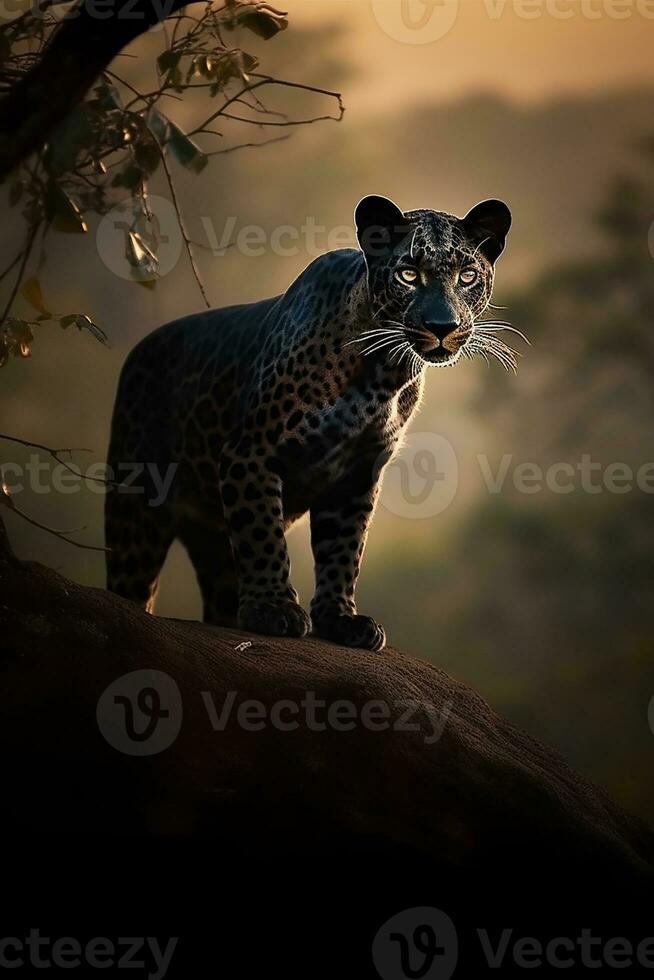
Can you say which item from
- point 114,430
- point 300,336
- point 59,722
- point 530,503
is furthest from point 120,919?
point 530,503

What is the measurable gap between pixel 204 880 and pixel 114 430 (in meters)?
3.00

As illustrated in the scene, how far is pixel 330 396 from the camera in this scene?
17.5 feet

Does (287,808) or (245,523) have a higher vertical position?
(245,523)

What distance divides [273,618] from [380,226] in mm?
1584

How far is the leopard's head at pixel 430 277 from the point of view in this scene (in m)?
5.01

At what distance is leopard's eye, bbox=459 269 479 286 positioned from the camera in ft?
16.9

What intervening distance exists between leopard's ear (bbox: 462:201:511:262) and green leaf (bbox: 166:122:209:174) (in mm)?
1603

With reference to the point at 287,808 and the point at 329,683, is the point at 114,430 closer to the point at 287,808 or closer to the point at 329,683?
the point at 329,683

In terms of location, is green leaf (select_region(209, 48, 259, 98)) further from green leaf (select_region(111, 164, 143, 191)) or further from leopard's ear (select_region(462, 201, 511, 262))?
leopard's ear (select_region(462, 201, 511, 262))

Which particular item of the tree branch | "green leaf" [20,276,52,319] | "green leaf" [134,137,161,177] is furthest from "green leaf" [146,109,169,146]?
the tree branch

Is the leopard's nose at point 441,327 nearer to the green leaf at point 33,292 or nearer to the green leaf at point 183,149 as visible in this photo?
the green leaf at point 183,149

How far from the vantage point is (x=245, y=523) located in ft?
17.4

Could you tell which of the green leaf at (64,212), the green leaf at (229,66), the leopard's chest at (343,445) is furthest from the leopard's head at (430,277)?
the green leaf at (64,212)

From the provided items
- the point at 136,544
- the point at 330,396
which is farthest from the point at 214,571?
the point at 330,396
